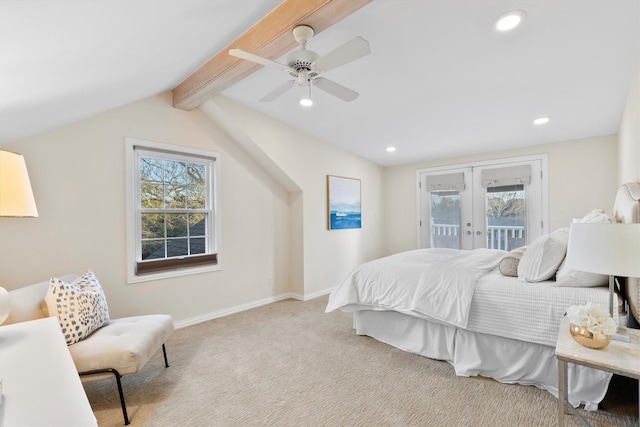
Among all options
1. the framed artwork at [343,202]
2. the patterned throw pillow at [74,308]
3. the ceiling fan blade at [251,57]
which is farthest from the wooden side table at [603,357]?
the framed artwork at [343,202]

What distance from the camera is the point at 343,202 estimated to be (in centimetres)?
513

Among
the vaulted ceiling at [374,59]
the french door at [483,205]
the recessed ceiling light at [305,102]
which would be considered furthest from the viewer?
the french door at [483,205]

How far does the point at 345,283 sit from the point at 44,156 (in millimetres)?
2949

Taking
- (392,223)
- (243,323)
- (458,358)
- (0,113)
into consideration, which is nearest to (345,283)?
(458,358)

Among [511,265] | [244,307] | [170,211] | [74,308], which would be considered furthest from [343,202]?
[74,308]

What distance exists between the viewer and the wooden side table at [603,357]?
1.31 meters

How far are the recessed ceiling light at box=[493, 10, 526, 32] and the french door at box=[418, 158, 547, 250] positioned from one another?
305 cm

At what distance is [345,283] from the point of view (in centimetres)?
305

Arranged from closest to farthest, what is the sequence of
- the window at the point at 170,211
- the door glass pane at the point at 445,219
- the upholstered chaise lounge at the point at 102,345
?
the upholstered chaise lounge at the point at 102,345 < the window at the point at 170,211 < the door glass pane at the point at 445,219

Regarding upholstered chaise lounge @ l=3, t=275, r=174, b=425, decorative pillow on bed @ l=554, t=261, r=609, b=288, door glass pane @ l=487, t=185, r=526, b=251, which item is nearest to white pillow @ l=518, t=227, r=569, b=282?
decorative pillow on bed @ l=554, t=261, r=609, b=288

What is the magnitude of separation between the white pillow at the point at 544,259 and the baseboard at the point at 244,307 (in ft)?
9.60

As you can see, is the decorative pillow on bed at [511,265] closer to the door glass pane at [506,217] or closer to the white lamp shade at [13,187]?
the door glass pane at [506,217]

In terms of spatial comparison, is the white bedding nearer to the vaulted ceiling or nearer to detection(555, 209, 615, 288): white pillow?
detection(555, 209, 615, 288): white pillow

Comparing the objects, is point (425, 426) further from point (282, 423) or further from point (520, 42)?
point (520, 42)
